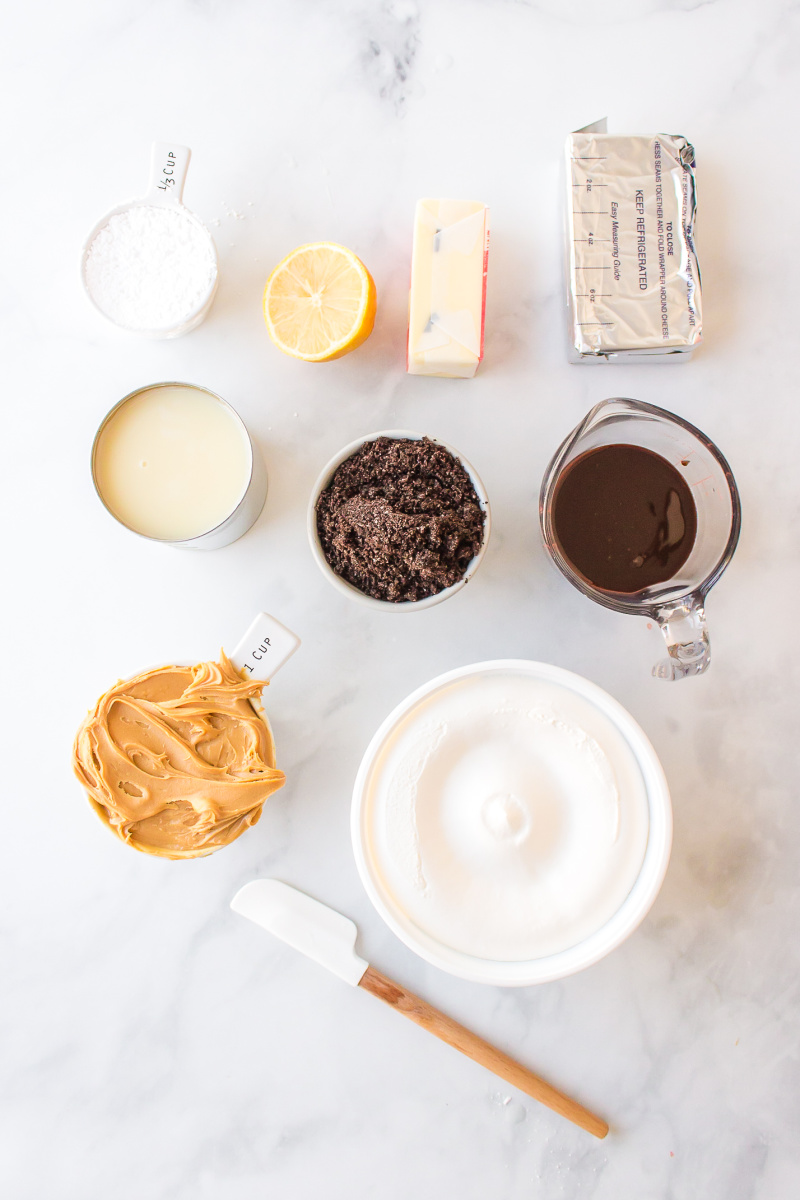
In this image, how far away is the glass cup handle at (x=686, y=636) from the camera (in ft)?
3.01

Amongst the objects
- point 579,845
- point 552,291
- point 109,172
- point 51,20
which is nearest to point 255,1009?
point 579,845

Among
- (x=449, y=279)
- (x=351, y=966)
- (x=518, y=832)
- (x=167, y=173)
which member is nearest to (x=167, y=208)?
(x=167, y=173)

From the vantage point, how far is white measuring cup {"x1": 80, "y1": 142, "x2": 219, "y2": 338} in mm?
1008

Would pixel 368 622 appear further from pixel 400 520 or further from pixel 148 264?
pixel 148 264

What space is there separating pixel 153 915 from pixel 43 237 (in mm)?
1088

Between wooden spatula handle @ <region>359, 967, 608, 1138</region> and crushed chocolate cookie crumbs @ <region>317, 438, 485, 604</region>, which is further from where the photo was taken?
wooden spatula handle @ <region>359, 967, 608, 1138</region>

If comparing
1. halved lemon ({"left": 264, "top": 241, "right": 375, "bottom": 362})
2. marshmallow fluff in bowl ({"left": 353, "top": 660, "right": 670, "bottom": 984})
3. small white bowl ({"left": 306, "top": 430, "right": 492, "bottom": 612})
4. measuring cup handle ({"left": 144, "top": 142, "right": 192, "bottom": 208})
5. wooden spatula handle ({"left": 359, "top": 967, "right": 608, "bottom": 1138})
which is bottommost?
wooden spatula handle ({"left": 359, "top": 967, "right": 608, "bottom": 1138})

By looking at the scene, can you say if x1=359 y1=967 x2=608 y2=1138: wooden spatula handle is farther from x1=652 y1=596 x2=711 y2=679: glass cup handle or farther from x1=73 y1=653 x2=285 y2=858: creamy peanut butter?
x1=652 y1=596 x2=711 y2=679: glass cup handle

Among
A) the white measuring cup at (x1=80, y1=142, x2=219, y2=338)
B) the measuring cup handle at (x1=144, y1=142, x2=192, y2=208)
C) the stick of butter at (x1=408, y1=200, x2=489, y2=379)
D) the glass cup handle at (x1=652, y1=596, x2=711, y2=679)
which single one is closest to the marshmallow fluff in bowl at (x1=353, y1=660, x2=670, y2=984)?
the glass cup handle at (x1=652, y1=596, x2=711, y2=679)

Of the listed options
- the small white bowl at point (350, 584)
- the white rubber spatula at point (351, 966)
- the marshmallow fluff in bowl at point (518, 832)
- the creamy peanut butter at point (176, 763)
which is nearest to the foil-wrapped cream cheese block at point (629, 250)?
the small white bowl at point (350, 584)

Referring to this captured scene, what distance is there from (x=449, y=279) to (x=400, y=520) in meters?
0.38

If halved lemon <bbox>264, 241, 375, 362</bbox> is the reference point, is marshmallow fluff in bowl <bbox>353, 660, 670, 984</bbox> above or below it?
below

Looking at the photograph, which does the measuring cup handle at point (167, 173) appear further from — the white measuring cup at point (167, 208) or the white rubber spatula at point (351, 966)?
the white rubber spatula at point (351, 966)

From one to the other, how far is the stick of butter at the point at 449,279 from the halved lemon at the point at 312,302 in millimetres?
78
